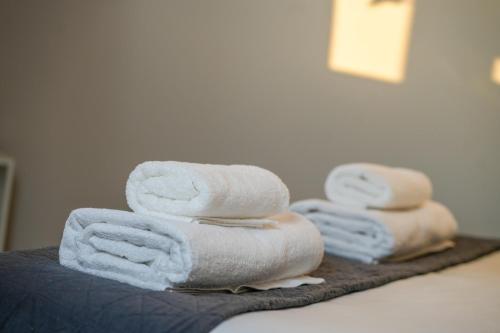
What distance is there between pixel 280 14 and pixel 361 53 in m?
0.43

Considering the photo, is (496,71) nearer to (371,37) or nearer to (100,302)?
(371,37)

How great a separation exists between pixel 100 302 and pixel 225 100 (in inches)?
77.7

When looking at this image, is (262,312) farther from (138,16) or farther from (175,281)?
(138,16)

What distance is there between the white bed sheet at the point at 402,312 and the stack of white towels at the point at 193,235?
11 centimetres

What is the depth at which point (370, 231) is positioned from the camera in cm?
179

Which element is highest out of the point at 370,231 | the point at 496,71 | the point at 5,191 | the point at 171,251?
the point at 496,71

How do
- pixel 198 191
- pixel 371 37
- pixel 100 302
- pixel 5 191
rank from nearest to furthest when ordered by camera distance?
pixel 100 302 → pixel 198 191 → pixel 5 191 → pixel 371 37

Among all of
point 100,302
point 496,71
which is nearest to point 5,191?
point 100,302

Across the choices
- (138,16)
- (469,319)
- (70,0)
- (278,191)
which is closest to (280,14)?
(138,16)

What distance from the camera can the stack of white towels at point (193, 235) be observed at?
1081 mm

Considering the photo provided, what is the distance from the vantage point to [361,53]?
322 centimetres

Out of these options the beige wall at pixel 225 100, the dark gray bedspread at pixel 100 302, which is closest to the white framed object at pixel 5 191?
the beige wall at pixel 225 100

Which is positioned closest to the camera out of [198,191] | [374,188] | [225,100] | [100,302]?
[100,302]

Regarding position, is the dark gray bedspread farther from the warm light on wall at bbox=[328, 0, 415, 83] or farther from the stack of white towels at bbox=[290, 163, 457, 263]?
the warm light on wall at bbox=[328, 0, 415, 83]
